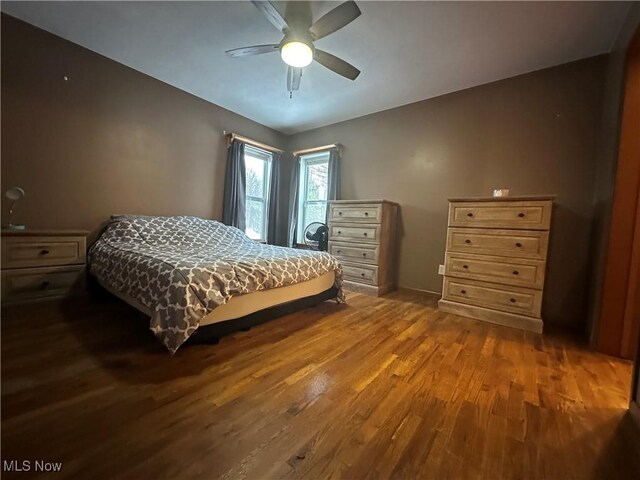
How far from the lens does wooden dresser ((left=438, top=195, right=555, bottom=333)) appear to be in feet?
7.72

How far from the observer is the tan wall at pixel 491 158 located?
2.52m

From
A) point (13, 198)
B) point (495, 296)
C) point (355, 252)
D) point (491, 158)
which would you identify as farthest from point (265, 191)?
point (495, 296)

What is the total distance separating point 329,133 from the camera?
4.43 m

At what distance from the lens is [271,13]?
1921 millimetres

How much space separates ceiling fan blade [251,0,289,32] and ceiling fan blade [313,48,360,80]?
34 cm

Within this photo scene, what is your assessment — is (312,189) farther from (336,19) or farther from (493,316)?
(493,316)

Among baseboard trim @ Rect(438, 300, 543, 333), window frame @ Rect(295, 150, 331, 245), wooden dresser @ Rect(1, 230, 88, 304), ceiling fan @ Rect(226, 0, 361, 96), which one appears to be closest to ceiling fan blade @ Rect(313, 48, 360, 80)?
ceiling fan @ Rect(226, 0, 361, 96)

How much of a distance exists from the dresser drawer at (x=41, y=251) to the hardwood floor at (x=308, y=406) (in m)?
0.54

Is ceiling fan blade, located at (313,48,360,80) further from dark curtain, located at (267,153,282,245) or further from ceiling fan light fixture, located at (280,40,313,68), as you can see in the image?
dark curtain, located at (267,153,282,245)

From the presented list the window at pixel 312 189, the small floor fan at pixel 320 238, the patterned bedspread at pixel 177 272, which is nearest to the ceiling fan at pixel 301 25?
the patterned bedspread at pixel 177 272

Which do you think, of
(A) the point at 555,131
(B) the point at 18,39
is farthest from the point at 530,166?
(B) the point at 18,39

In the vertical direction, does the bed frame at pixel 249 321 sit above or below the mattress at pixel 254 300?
below

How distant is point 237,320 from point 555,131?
3.54m
